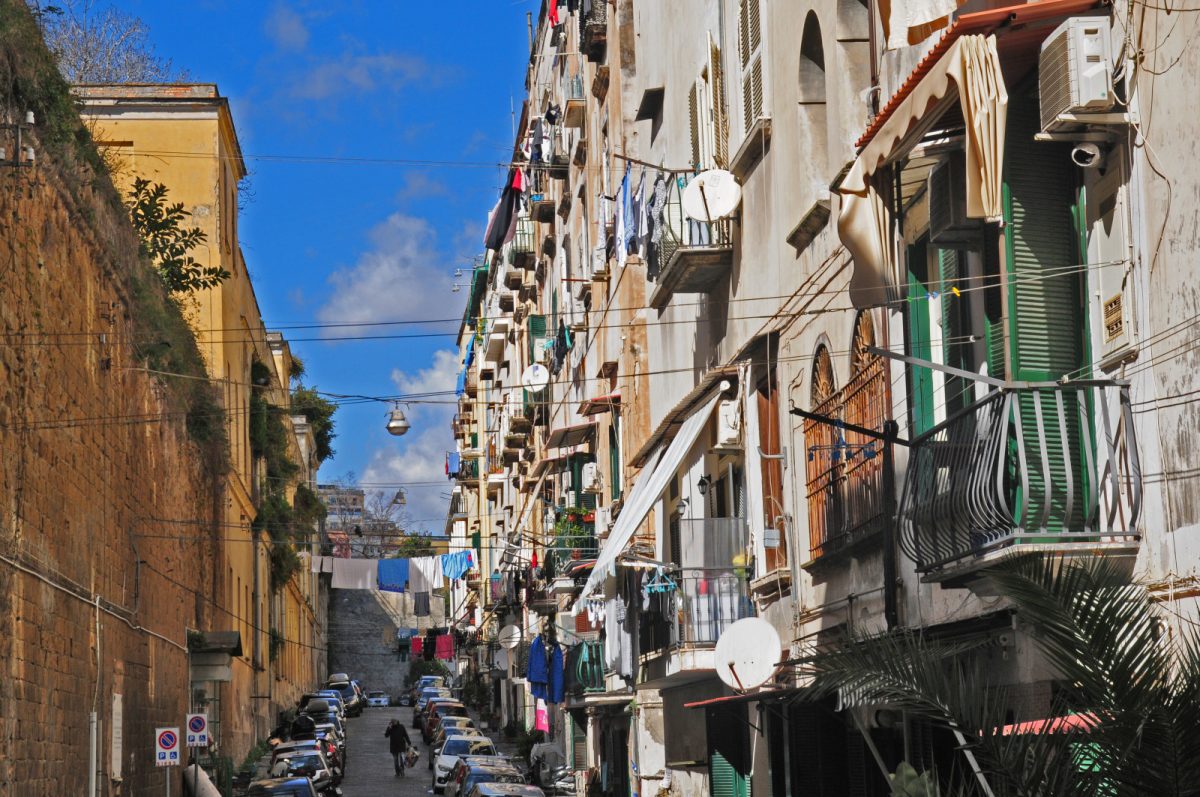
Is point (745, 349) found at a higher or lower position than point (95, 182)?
lower

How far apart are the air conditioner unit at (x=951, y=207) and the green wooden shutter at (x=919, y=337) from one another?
94cm

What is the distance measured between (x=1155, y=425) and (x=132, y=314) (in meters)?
20.1

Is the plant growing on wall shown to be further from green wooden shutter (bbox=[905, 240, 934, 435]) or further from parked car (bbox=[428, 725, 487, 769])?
green wooden shutter (bbox=[905, 240, 934, 435])

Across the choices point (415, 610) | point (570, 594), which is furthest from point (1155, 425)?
point (415, 610)

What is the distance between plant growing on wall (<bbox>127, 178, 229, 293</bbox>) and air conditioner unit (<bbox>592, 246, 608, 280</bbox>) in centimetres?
795

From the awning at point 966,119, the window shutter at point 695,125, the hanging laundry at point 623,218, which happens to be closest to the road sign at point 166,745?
the hanging laundry at point 623,218

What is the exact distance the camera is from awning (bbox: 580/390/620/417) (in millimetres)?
31578

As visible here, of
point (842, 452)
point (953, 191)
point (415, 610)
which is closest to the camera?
point (953, 191)

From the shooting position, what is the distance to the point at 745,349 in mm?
A: 17469

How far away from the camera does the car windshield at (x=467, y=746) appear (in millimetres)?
39438

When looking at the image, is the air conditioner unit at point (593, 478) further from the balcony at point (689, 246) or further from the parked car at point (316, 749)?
the balcony at point (689, 246)

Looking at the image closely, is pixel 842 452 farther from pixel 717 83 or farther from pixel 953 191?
pixel 717 83

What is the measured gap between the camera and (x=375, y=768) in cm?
4847

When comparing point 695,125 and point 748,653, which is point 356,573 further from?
point 748,653
